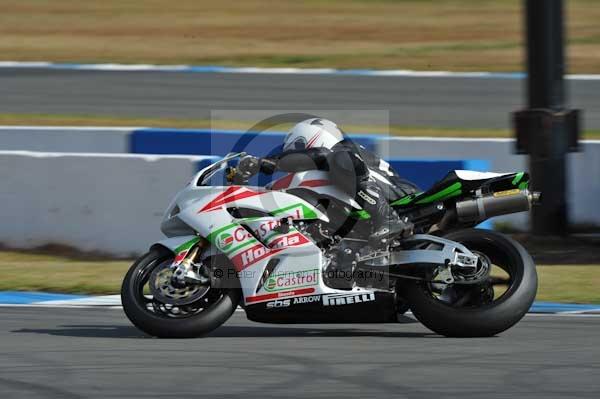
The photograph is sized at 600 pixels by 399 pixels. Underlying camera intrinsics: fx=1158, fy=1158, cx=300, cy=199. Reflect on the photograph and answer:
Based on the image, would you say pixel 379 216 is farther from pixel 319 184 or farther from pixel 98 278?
pixel 98 278

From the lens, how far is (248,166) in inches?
267

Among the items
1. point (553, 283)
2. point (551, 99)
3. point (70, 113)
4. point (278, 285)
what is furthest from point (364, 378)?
point (70, 113)

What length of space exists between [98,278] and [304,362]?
12.8 ft

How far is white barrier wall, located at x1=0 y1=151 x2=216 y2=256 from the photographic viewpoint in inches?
431

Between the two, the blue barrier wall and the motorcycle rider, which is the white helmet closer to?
the motorcycle rider

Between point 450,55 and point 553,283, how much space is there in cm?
1455

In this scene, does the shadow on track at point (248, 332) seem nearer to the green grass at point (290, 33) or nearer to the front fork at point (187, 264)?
the front fork at point (187, 264)

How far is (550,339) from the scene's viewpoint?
21.9 ft

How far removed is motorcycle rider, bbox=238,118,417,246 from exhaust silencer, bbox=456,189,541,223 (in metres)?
0.35

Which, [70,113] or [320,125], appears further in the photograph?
[70,113]

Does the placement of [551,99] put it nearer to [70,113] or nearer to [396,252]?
[396,252]

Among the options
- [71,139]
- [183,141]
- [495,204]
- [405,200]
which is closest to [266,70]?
[71,139]

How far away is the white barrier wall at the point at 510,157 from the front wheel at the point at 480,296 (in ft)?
15.5

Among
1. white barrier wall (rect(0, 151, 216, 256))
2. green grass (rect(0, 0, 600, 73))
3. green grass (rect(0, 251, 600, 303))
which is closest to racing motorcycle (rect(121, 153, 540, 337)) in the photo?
green grass (rect(0, 251, 600, 303))
